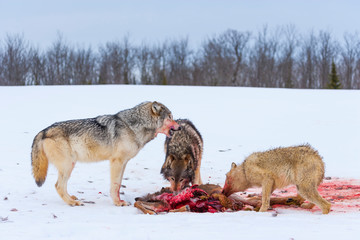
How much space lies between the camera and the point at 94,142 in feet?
23.9

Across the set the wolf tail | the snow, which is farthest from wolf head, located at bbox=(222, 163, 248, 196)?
the wolf tail

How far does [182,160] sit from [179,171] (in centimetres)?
31

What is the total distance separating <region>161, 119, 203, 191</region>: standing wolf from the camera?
312 inches

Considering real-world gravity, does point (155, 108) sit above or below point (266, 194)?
above

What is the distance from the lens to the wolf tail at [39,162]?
7.16 metres

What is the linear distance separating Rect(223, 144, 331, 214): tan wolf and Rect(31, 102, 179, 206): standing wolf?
6.17 feet

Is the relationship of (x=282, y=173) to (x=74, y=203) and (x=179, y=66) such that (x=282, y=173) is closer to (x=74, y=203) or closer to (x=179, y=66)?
(x=74, y=203)

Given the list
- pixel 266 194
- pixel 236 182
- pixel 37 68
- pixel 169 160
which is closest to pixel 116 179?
pixel 169 160

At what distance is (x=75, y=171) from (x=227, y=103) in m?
14.7

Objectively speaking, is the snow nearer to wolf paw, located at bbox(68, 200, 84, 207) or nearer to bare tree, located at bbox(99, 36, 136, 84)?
wolf paw, located at bbox(68, 200, 84, 207)

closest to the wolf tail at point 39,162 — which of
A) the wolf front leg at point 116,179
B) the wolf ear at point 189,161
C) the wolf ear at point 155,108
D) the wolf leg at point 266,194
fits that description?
the wolf front leg at point 116,179

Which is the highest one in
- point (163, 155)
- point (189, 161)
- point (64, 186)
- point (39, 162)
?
point (39, 162)

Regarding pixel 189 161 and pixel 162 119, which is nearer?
pixel 162 119

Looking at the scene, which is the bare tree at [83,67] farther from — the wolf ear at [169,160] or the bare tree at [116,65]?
the wolf ear at [169,160]
